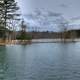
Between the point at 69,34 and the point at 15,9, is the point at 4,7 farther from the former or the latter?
the point at 69,34

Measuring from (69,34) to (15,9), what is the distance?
93.8 feet

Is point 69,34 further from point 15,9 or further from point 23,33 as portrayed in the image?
point 15,9

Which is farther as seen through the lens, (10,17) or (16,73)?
(10,17)

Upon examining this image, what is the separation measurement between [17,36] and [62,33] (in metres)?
25.3

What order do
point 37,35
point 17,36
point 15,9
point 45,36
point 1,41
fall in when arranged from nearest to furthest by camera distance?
point 1,41
point 15,9
point 17,36
point 37,35
point 45,36

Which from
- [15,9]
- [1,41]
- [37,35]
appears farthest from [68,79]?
[37,35]

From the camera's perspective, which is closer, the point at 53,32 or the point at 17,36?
the point at 17,36

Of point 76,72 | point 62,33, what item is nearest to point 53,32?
point 62,33

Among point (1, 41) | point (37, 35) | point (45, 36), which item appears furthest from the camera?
point (45, 36)

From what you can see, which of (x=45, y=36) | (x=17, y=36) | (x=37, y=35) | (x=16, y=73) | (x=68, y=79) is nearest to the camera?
(x=68, y=79)

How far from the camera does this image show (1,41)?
3750 cm

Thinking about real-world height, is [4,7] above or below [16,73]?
above

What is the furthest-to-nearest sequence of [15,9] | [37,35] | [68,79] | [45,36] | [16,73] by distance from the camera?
1. [45,36]
2. [37,35]
3. [15,9]
4. [16,73]
5. [68,79]

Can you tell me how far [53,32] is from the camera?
6725cm
